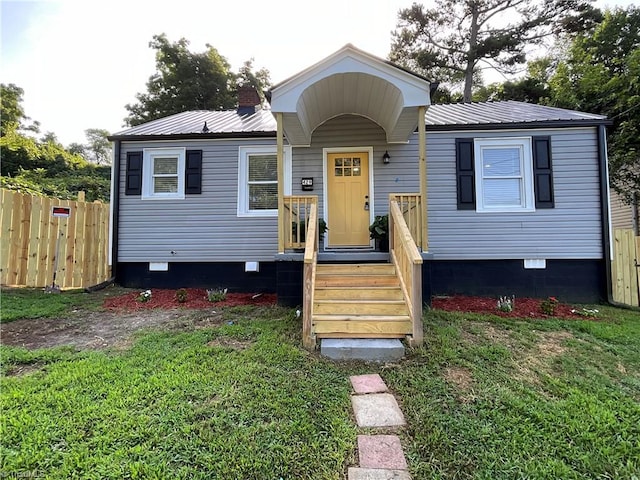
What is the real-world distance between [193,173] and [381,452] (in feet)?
20.7

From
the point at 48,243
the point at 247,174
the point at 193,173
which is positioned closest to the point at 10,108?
the point at 48,243

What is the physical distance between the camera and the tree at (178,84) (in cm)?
1869

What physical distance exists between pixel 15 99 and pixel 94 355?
24.4 meters

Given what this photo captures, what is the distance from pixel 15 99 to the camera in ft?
61.7

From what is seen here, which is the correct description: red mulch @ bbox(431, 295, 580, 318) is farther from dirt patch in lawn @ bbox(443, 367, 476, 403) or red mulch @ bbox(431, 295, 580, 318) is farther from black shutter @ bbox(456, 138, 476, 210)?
dirt patch in lawn @ bbox(443, 367, 476, 403)

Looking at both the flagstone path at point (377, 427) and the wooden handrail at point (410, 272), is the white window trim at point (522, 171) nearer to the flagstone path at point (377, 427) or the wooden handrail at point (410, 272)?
the wooden handrail at point (410, 272)

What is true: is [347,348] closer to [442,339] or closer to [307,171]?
[442,339]

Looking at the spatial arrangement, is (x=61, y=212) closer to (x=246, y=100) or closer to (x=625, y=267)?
(x=246, y=100)

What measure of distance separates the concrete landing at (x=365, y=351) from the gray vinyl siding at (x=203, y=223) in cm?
359

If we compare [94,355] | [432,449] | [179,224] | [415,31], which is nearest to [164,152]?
[179,224]

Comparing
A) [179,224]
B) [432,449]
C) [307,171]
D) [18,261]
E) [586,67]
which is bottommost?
[432,449]

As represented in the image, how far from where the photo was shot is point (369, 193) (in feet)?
21.5

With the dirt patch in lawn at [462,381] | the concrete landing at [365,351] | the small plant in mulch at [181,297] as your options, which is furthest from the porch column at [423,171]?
the small plant in mulch at [181,297]

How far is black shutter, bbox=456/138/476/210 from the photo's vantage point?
629 centimetres
